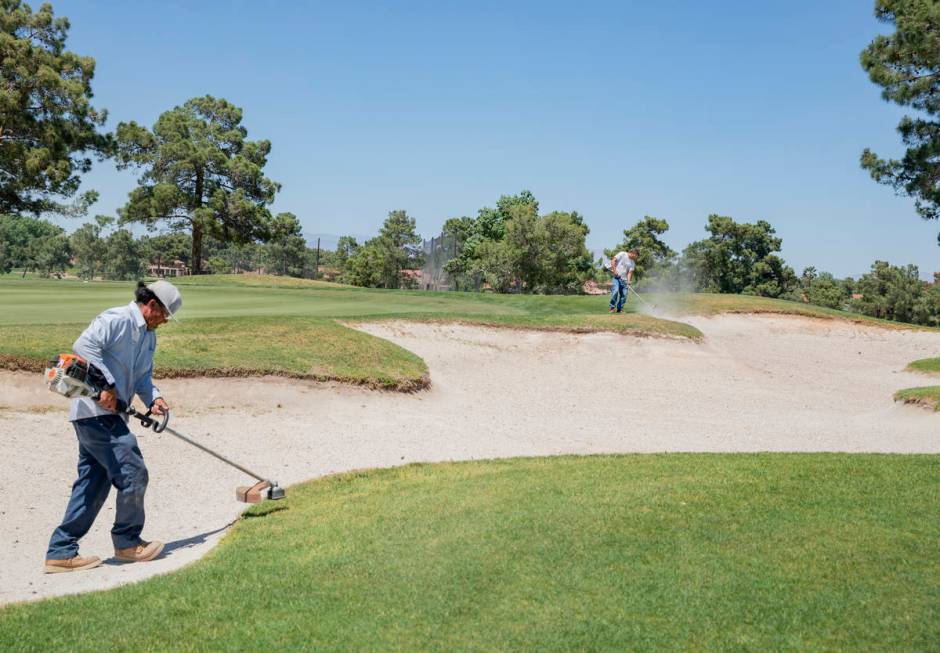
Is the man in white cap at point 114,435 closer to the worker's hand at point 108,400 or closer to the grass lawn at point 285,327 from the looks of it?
the worker's hand at point 108,400

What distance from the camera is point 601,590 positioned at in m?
6.09

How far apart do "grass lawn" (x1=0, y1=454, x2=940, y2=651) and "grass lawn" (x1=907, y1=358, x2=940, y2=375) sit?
Result: 638 inches

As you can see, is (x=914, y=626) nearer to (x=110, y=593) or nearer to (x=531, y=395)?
(x=110, y=593)

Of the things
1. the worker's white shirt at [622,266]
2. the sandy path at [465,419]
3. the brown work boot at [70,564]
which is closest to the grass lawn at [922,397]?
the sandy path at [465,419]

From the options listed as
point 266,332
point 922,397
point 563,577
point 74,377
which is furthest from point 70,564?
point 922,397

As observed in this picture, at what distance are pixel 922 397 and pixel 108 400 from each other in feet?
53.7

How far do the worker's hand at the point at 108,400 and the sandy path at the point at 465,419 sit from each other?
5.27 feet

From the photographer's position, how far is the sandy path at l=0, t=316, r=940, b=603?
9.85 meters

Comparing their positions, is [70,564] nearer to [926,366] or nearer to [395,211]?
[926,366]

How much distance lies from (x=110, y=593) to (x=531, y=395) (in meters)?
12.5

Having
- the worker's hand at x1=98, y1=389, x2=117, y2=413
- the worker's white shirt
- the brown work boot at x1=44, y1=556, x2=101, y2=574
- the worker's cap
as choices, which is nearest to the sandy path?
the brown work boot at x1=44, y1=556, x2=101, y2=574

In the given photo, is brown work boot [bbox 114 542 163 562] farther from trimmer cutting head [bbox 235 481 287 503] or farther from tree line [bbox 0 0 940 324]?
tree line [bbox 0 0 940 324]

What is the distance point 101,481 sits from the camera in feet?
26.7

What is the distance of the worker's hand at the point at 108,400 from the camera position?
25.3ft
